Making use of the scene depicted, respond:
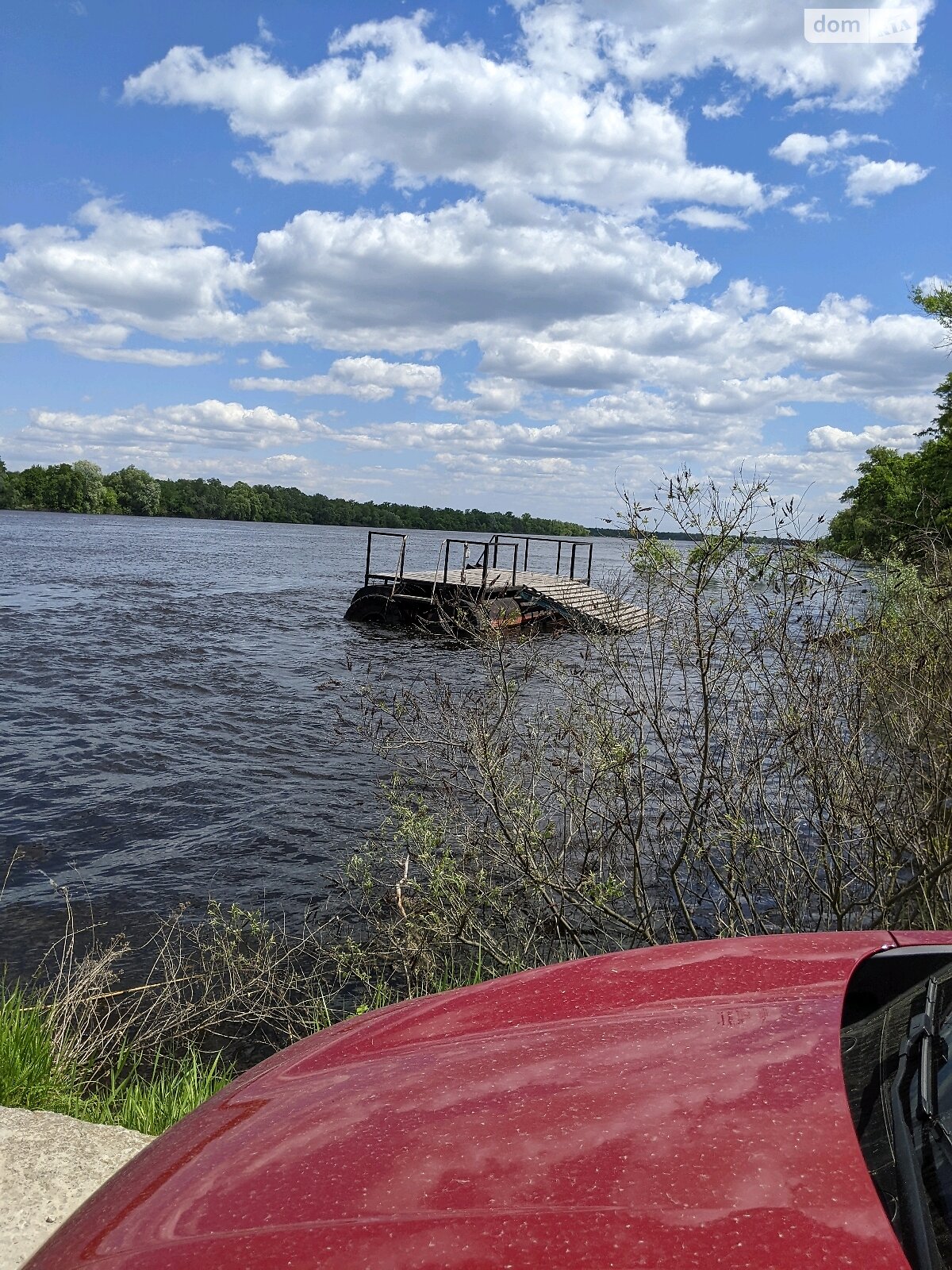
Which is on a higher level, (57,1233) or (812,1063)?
(812,1063)

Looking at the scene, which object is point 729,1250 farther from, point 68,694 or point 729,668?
point 68,694

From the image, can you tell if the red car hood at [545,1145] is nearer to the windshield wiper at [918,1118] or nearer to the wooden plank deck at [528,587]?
the windshield wiper at [918,1118]

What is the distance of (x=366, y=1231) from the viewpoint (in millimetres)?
1226

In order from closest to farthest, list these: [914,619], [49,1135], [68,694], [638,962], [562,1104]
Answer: [562,1104], [638,962], [49,1135], [914,619], [68,694]

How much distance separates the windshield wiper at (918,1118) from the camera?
44.9 inches

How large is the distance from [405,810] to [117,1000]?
2.64 metres

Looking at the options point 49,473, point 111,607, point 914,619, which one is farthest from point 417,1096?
point 49,473

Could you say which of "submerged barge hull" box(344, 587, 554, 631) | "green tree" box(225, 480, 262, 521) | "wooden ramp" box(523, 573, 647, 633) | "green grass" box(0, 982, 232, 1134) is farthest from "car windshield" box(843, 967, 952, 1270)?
"green tree" box(225, 480, 262, 521)

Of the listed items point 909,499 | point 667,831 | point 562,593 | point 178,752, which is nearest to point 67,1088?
point 667,831

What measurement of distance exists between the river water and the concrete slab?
13.5ft

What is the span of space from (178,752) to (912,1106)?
13.8m

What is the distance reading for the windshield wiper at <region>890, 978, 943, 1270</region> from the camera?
114 centimetres

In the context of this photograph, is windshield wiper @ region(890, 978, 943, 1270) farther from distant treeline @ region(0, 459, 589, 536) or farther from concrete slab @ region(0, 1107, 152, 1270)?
distant treeline @ region(0, 459, 589, 536)

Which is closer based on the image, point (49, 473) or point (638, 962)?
point (638, 962)
